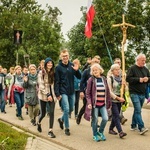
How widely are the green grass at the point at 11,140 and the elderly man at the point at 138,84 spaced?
8.10 ft

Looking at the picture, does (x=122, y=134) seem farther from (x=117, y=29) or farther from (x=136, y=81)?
(x=117, y=29)

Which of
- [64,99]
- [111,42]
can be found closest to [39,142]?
[64,99]

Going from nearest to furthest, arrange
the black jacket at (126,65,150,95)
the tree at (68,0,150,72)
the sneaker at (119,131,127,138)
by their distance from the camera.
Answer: the sneaker at (119,131,127,138) < the black jacket at (126,65,150,95) < the tree at (68,0,150,72)

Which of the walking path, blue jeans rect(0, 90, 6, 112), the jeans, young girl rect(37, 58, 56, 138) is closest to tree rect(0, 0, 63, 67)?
blue jeans rect(0, 90, 6, 112)

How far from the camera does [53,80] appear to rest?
8086 millimetres

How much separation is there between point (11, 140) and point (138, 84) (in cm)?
303

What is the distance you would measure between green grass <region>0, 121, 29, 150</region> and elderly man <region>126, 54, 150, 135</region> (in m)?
2.47

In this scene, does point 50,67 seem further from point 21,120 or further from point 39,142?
point 21,120

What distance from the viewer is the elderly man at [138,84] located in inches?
314

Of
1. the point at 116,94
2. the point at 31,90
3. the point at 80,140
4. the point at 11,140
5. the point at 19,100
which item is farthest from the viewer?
the point at 19,100

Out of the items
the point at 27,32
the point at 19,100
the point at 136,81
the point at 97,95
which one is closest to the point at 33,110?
the point at 19,100

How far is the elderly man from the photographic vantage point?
7.98m

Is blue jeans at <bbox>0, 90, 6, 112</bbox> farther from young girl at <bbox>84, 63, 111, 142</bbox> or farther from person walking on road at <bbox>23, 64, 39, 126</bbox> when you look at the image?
young girl at <bbox>84, 63, 111, 142</bbox>

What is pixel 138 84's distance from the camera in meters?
8.09
